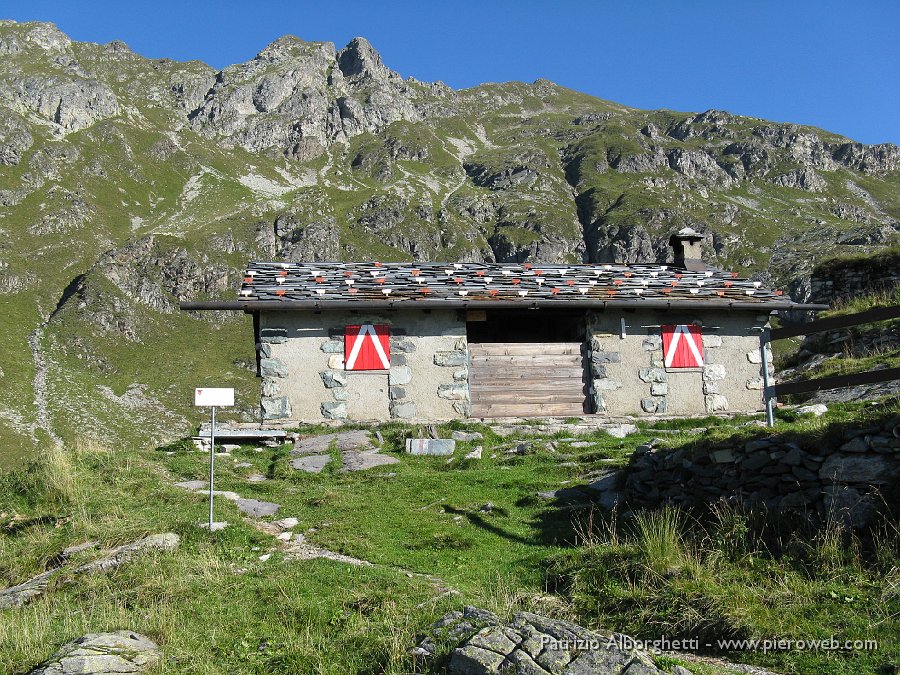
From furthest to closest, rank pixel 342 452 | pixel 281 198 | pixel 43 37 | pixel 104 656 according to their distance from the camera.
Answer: pixel 43 37, pixel 281 198, pixel 342 452, pixel 104 656

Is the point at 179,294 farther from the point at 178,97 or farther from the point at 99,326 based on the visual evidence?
the point at 178,97

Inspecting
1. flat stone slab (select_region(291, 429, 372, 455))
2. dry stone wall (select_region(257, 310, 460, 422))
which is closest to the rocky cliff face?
dry stone wall (select_region(257, 310, 460, 422))

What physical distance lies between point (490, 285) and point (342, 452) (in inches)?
248

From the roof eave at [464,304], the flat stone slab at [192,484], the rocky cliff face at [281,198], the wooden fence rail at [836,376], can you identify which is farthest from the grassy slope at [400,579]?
the rocky cliff face at [281,198]

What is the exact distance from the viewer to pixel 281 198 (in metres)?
143

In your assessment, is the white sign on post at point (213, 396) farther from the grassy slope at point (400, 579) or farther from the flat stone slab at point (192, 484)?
the flat stone slab at point (192, 484)

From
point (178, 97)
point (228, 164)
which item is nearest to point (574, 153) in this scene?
point (228, 164)

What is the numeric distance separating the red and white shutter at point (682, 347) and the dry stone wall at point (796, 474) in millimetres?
7881

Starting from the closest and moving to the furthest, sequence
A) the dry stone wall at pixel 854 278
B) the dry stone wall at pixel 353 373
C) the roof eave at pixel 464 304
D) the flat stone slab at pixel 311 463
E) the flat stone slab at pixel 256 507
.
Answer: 1. the flat stone slab at pixel 256 507
2. the flat stone slab at pixel 311 463
3. the roof eave at pixel 464 304
4. the dry stone wall at pixel 353 373
5. the dry stone wall at pixel 854 278

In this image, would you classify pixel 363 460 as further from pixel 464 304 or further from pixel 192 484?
pixel 464 304

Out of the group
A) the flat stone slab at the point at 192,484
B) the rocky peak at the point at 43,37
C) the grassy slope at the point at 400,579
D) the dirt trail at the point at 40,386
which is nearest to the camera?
the grassy slope at the point at 400,579

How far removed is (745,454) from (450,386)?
8704 millimetres

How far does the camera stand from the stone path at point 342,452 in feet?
39.4

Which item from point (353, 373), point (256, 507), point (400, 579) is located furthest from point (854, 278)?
point (400, 579)
